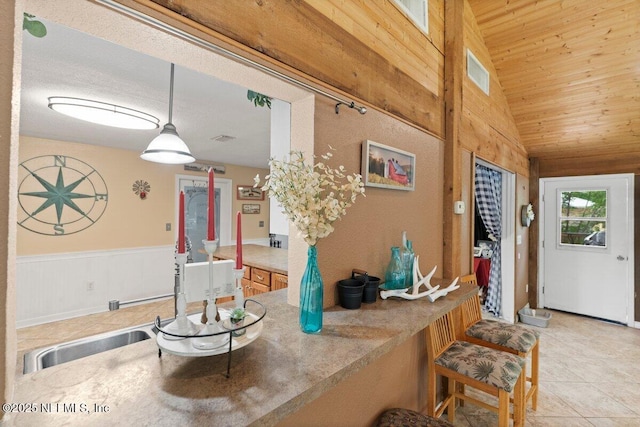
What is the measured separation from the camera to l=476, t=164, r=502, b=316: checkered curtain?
388 centimetres

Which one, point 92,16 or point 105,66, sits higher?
point 105,66

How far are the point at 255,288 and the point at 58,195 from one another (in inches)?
118

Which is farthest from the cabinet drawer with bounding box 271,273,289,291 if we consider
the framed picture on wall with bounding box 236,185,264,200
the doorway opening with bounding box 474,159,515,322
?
the framed picture on wall with bounding box 236,185,264,200

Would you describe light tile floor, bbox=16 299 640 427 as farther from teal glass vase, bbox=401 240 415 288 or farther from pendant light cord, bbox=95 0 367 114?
teal glass vase, bbox=401 240 415 288

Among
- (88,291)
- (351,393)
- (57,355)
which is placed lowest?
(88,291)

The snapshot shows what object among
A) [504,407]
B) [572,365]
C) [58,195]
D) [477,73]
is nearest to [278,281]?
[504,407]

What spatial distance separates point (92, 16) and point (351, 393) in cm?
167

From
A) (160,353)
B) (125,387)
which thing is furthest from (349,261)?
(125,387)

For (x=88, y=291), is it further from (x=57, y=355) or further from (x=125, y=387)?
(x=125, y=387)

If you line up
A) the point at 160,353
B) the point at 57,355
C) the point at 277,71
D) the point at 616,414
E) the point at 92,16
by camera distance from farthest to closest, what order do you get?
the point at 616,414 → the point at 57,355 → the point at 277,71 → the point at 160,353 → the point at 92,16

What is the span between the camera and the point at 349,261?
1.47m

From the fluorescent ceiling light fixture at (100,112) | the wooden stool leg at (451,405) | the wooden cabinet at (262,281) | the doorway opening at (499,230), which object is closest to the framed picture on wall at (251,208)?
the wooden cabinet at (262,281)

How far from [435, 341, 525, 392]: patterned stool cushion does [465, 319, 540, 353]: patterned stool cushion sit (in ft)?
0.86

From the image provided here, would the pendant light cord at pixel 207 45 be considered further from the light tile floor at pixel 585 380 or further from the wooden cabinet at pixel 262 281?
the light tile floor at pixel 585 380
